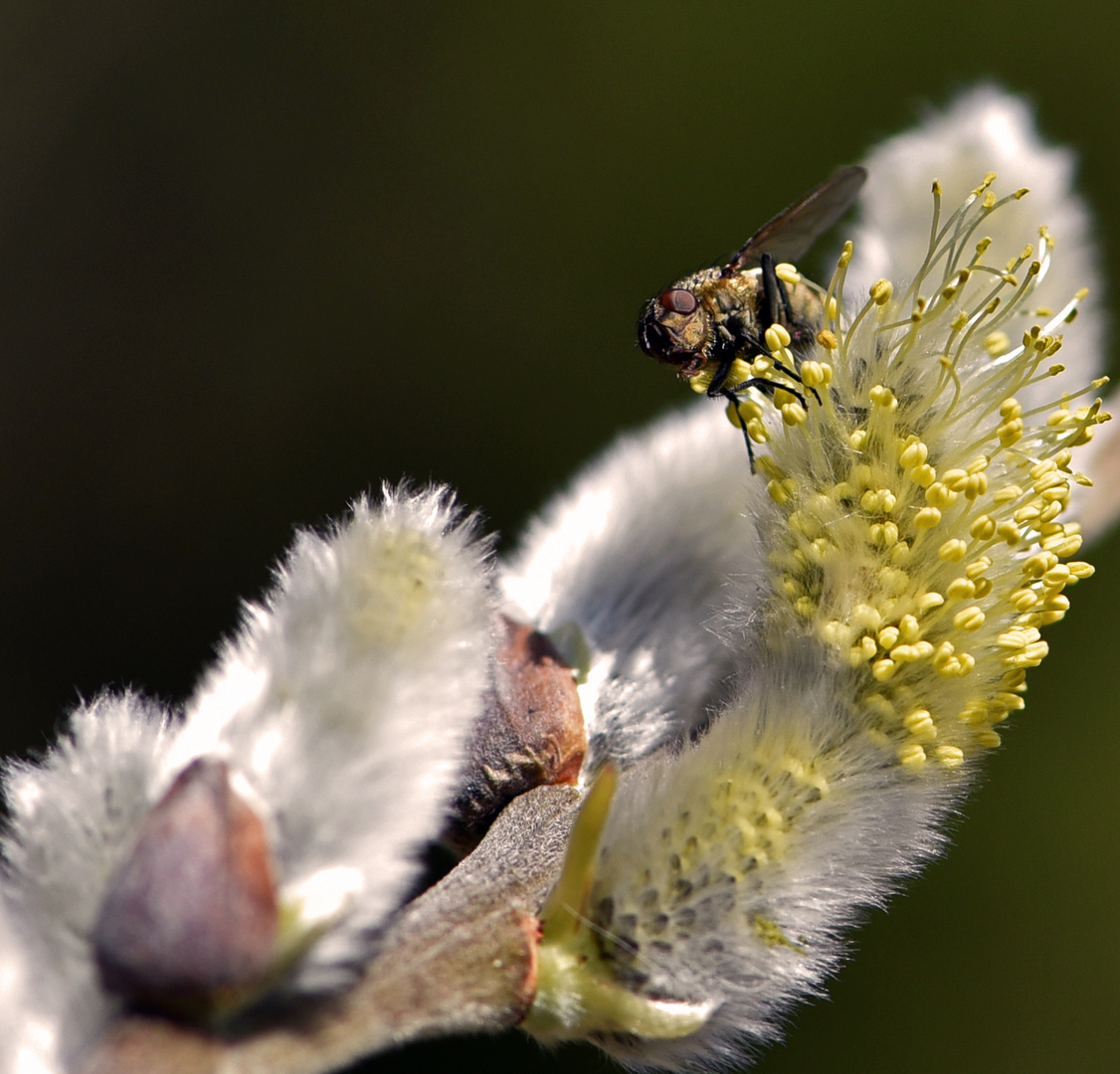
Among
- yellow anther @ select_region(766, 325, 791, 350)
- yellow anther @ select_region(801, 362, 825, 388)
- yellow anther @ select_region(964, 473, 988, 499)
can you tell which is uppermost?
yellow anther @ select_region(766, 325, 791, 350)

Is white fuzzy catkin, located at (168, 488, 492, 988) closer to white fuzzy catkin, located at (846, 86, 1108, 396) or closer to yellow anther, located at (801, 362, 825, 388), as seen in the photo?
yellow anther, located at (801, 362, 825, 388)

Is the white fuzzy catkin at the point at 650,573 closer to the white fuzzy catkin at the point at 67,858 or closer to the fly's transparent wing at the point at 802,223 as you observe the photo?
the fly's transparent wing at the point at 802,223

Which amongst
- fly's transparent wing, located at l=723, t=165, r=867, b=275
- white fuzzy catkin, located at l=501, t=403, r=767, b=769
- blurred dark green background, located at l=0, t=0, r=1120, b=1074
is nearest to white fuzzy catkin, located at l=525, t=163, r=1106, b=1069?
white fuzzy catkin, located at l=501, t=403, r=767, b=769

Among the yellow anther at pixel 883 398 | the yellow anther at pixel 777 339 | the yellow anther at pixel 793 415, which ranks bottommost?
the yellow anther at pixel 883 398

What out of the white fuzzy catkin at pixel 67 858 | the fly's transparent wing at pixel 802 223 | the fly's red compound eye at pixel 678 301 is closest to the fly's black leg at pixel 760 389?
the fly's red compound eye at pixel 678 301

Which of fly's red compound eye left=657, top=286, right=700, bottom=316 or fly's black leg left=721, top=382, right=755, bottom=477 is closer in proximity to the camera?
fly's black leg left=721, top=382, right=755, bottom=477

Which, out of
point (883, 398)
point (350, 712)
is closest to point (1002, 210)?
point (883, 398)

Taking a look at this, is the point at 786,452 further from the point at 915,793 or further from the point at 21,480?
the point at 21,480

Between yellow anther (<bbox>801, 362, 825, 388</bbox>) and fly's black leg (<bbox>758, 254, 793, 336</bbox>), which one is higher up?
fly's black leg (<bbox>758, 254, 793, 336</bbox>)
